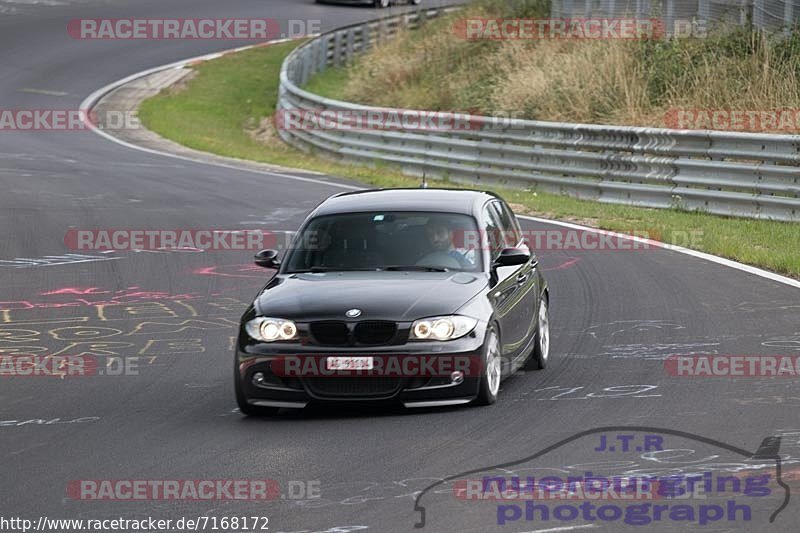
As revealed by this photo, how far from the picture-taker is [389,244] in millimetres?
10922

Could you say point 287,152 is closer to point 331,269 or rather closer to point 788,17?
point 788,17

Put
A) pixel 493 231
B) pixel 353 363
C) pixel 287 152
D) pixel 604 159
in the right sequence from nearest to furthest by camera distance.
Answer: pixel 353 363, pixel 493 231, pixel 604 159, pixel 287 152

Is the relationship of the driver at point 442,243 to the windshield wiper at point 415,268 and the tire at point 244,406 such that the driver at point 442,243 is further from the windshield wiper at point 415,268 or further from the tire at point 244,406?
the tire at point 244,406

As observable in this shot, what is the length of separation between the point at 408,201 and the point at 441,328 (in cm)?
179

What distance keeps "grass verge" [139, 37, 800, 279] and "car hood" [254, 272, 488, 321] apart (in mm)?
6862

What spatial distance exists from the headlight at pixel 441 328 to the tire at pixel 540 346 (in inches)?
69.4

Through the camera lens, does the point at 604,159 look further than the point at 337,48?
No

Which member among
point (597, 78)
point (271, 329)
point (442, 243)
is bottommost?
point (597, 78)

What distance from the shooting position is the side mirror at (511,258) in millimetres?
10758

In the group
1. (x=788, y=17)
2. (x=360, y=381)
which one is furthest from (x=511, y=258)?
(x=788, y=17)

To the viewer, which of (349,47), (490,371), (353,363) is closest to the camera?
(353,363)

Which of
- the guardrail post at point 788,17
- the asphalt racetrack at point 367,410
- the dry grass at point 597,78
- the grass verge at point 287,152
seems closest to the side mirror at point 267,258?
the asphalt racetrack at point 367,410

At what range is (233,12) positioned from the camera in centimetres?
5344

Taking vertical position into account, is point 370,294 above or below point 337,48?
above
